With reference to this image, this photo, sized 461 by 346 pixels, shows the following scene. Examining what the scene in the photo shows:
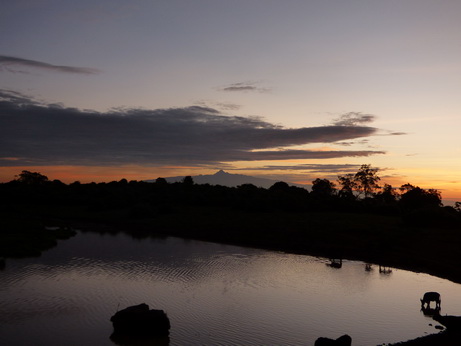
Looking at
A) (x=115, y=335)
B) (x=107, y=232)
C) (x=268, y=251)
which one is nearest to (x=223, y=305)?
(x=115, y=335)

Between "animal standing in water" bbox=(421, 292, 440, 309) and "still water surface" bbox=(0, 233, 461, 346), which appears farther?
"animal standing in water" bbox=(421, 292, 440, 309)

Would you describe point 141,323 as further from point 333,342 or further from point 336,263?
point 336,263

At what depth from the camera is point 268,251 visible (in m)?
53.7

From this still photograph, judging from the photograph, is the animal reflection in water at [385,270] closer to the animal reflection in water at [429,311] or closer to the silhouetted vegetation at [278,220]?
the silhouetted vegetation at [278,220]

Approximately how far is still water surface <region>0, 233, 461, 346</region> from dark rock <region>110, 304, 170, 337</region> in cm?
90

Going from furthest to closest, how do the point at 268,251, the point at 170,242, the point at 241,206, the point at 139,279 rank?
the point at 241,206 < the point at 170,242 < the point at 268,251 < the point at 139,279

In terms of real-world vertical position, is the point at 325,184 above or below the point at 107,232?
above

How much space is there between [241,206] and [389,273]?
165 ft

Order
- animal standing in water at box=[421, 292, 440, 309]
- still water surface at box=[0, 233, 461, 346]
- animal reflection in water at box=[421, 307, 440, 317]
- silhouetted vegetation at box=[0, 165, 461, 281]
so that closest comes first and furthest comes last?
1. still water surface at box=[0, 233, 461, 346]
2. animal reflection in water at box=[421, 307, 440, 317]
3. animal standing in water at box=[421, 292, 440, 309]
4. silhouetted vegetation at box=[0, 165, 461, 281]

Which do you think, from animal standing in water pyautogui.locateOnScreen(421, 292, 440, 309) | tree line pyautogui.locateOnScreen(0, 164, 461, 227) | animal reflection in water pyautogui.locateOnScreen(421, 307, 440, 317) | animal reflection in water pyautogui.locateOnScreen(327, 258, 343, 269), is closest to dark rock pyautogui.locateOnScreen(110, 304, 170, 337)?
animal reflection in water pyautogui.locateOnScreen(421, 307, 440, 317)

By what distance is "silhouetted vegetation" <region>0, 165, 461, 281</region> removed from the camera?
2035 inches

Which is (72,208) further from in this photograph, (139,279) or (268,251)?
(139,279)

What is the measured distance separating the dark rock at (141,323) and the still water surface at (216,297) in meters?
0.90

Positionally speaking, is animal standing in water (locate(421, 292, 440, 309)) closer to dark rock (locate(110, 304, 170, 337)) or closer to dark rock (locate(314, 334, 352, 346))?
dark rock (locate(314, 334, 352, 346))
